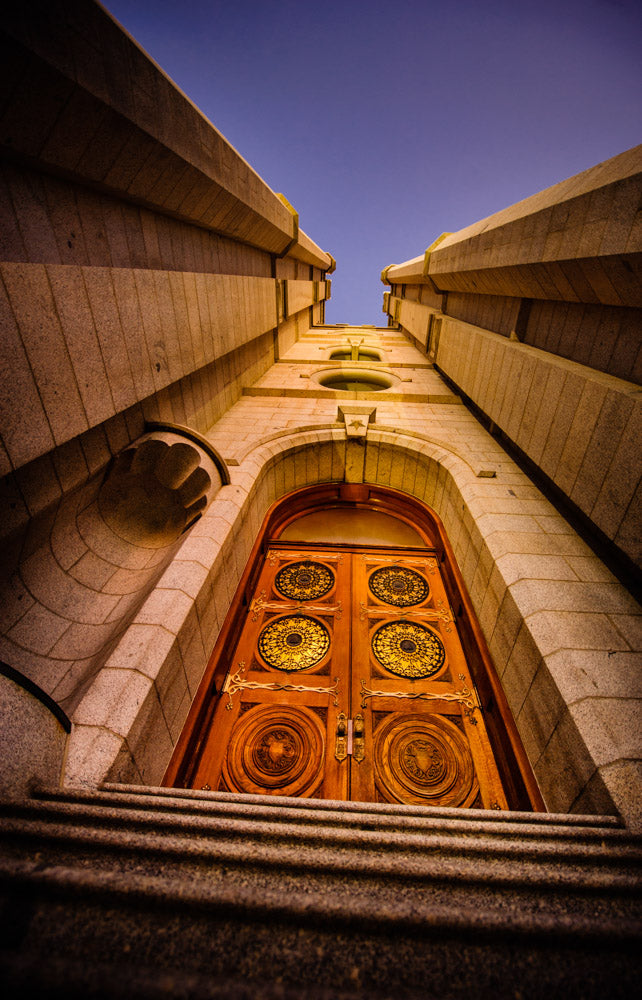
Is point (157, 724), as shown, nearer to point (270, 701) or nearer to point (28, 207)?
point (270, 701)

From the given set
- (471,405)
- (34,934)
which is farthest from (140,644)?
(471,405)

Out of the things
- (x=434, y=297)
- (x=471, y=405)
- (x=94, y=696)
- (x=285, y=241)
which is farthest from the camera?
(x=434, y=297)

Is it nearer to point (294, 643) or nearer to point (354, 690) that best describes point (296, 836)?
point (354, 690)

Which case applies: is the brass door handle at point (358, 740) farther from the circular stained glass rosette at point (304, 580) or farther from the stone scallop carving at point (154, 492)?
the stone scallop carving at point (154, 492)

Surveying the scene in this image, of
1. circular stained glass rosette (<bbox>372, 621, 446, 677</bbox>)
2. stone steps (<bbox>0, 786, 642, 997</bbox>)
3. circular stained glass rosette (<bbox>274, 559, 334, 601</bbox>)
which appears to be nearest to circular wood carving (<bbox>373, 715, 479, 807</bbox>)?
circular stained glass rosette (<bbox>372, 621, 446, 677</bbox>)

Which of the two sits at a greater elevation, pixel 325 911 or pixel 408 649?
pixel 325 911

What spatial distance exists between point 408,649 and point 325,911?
10.1ft

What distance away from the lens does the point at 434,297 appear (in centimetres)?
1237

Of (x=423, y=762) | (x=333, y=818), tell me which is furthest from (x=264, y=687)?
(x=333, y=818)

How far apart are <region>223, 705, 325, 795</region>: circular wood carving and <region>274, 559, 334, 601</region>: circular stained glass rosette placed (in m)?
1.44

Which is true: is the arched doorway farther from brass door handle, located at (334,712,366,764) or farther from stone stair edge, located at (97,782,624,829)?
stone stair edge, located at (97,782,624,829)

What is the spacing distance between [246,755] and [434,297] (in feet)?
44.7

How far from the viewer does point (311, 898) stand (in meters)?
1.31

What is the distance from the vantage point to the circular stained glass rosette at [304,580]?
4.82 m
